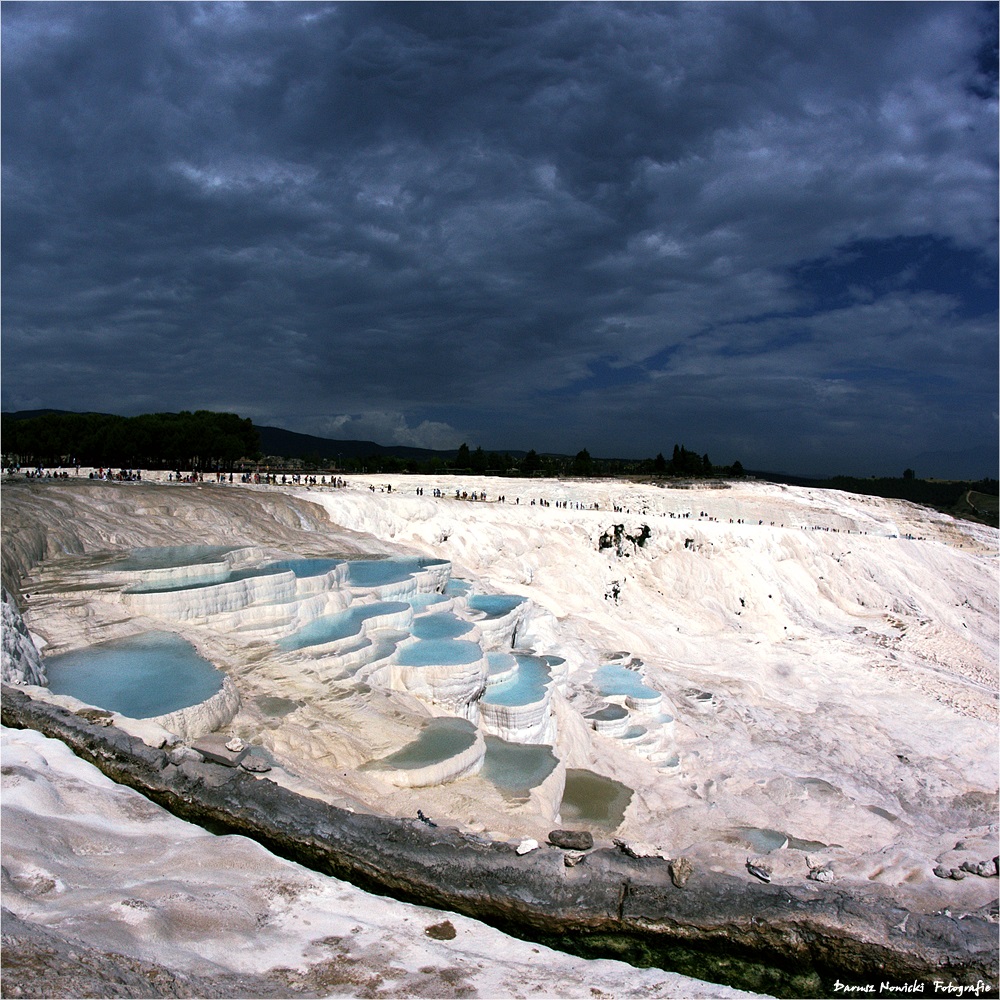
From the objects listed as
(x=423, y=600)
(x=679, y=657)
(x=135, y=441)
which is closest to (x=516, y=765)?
(x=423, y=600)

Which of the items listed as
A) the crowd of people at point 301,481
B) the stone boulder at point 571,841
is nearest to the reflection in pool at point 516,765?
the stone boulder at point 571,841

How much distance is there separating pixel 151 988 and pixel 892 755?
53.4 ft

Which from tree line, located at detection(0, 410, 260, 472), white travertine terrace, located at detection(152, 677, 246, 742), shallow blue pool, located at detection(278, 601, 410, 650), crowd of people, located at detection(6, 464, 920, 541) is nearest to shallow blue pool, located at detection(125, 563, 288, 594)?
shallow blue pool, located at detection(278, 601, 410, 650)

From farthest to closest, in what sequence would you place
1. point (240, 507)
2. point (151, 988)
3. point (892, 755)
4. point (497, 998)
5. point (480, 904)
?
1. point (240, 507)
2. point (892, 755)
3. point (480, 904)
4. point (497, 998)
5. point (151, 988)

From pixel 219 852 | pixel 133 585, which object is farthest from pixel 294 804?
pixel 133 585

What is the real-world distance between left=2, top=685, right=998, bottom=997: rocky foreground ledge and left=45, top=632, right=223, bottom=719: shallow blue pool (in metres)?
2.16

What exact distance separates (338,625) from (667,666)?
11087 millimetres

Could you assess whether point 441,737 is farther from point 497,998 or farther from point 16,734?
point 497,998

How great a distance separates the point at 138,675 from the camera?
28.0 ft

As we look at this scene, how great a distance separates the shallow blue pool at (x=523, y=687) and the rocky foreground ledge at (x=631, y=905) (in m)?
5.78

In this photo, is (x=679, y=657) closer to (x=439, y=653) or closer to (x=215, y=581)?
(x=439, y=653)

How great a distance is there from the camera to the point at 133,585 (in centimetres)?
1182

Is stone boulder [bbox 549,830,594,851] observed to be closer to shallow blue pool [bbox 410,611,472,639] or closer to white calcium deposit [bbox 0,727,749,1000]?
white calcium deposit [bbox 0,727,749,1000]

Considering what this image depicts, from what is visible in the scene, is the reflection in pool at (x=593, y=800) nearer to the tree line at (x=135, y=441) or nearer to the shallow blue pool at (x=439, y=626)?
the shallow blue pool at (x=439, y=626)
